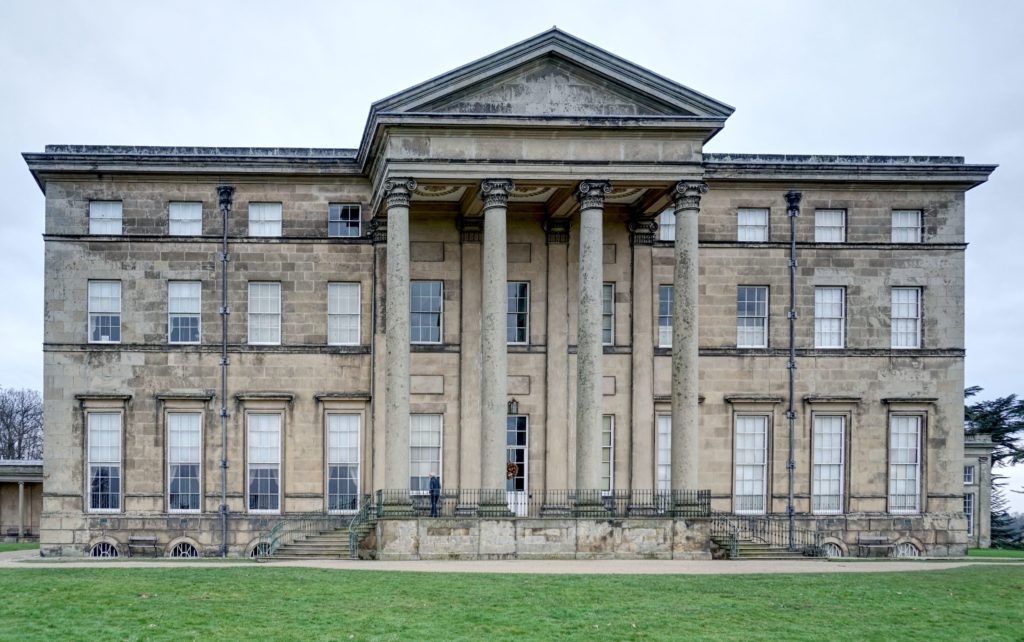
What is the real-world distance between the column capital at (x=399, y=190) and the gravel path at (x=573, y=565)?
32.7 feet

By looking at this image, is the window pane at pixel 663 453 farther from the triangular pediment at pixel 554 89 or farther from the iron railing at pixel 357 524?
the triangular pediment at pixel 554 89

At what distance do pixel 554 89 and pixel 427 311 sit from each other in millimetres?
8520

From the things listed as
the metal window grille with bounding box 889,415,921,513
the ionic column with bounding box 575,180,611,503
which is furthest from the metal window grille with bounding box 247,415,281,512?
the metal window grille with bounding box 889,415,921,513

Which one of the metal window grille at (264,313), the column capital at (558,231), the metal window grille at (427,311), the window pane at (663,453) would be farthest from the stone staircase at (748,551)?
the metal window grille at (264,313)

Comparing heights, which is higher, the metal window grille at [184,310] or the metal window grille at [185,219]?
the metal window grille at [185,219]

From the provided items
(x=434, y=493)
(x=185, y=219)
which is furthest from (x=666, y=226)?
(x=185, y=219)

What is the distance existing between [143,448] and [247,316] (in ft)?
17.6

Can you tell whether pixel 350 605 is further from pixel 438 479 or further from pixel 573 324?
pixel 573 324

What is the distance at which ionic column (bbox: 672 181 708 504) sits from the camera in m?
29.7

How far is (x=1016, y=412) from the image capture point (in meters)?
58.9

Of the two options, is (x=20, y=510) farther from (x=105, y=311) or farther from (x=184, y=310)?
(x=184, y=310)

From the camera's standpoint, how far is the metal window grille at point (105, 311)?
3419 centimetres

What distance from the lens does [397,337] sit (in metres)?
29.2

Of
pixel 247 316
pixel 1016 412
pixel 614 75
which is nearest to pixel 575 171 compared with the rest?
pixel 614 75
